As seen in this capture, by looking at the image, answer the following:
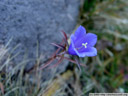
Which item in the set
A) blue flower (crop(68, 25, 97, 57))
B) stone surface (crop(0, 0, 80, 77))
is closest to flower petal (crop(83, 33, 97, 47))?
blue flower (crop(68, 25, 97, 57))

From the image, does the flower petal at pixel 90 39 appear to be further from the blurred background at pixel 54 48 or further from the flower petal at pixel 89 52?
the blurred background at pixel 54 48

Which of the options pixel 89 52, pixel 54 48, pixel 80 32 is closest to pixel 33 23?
pixel 54 48

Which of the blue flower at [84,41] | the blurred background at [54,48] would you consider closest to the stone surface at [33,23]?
the blurred background at [54,48]

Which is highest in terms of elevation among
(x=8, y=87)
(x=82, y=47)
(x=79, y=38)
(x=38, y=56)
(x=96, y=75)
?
(x=79, y=38)

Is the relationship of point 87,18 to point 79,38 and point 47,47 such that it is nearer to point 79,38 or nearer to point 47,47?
point 47,47

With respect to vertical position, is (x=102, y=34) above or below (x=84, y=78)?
above

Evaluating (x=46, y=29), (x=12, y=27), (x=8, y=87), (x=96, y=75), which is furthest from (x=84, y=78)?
(x=12, y=27)

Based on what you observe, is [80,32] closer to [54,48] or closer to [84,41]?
[84,41]
